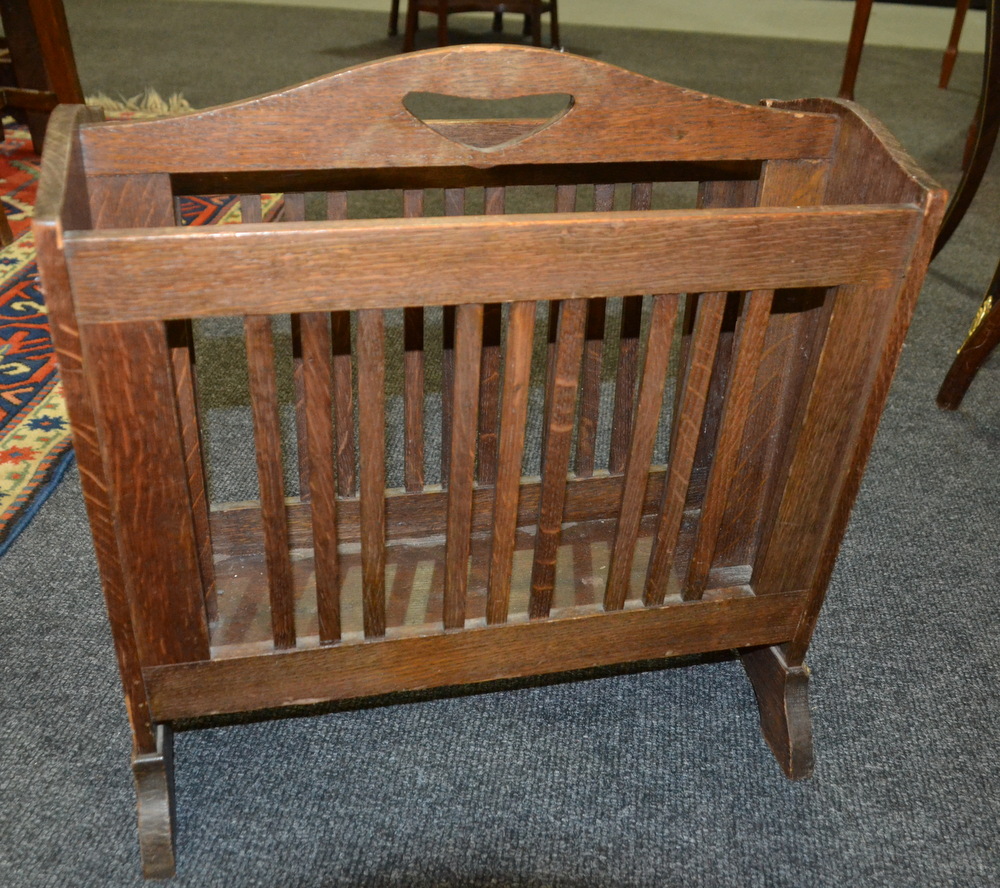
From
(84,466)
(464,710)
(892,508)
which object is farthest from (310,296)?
(892,508)

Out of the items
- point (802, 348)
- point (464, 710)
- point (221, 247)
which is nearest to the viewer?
point (221, 247)

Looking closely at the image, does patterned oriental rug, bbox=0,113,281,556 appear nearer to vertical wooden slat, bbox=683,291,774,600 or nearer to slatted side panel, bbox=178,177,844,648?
slatted side panel, bbox=178,177,844,648

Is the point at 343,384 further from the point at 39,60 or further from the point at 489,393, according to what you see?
the point at 39,60

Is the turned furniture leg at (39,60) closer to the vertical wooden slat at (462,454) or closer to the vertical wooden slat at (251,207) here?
the vertical wooden slat at (251,207)

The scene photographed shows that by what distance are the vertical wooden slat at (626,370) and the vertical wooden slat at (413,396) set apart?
0.25 meters

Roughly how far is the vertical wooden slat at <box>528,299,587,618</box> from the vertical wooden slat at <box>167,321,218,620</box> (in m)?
0.33

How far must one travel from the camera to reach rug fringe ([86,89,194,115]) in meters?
3.08

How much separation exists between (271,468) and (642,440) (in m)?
0.32

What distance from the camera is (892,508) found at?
1.52m

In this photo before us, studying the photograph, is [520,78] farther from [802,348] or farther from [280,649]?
[280,649]

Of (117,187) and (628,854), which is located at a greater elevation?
(117,187)

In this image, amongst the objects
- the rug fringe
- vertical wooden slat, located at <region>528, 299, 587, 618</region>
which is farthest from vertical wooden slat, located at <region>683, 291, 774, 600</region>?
the rug fringe

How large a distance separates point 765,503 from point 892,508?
666 millimetres

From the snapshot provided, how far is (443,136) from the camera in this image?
926 mm
